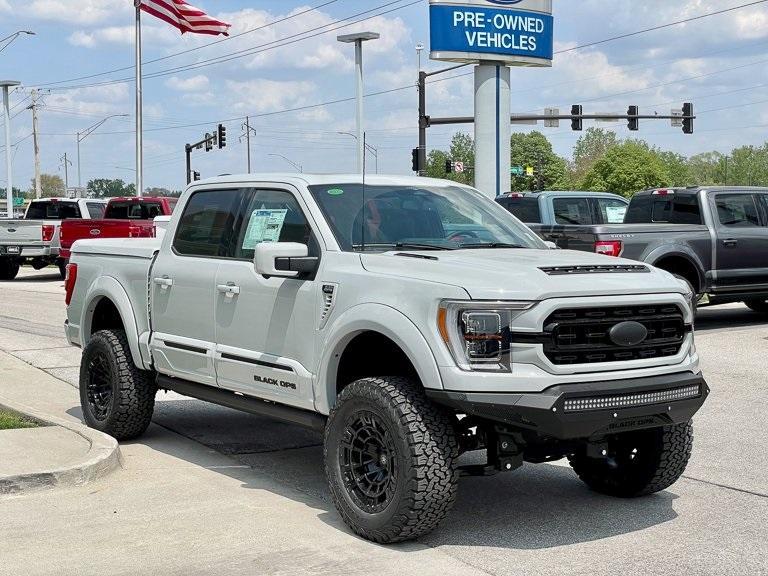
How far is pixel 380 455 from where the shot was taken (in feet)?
18.9

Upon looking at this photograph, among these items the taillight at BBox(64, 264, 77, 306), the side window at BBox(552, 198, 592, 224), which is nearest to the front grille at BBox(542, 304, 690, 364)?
the taillight at BBox(64, 264, 77, 306)

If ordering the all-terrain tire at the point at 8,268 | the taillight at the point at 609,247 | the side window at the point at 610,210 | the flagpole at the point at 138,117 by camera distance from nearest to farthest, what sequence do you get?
the taillight at the point at 609,247
the side window at the point at 610,210
the all-terrain tire at the point at 8,268
the flagpole at the point at 138,117

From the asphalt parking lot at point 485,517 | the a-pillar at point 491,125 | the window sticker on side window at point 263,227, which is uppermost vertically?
the a-pillar at point 491,125

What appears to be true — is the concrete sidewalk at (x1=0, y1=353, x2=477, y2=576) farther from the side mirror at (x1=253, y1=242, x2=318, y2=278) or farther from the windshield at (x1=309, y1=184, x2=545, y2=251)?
the windshield at (x1=309, y1=184, x2=545, y2=251)

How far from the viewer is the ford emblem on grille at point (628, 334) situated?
5512 mm

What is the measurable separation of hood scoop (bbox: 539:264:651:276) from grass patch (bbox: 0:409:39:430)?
14.6 ft

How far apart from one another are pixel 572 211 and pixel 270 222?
12.9m

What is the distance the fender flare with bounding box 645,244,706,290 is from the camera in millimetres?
14906

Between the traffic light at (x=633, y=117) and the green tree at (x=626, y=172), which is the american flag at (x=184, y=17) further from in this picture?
the green tree at (x=626, y=172)

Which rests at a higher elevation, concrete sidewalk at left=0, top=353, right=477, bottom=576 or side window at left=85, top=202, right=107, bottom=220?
side window at left=85, top=202, right=107, bottom=220

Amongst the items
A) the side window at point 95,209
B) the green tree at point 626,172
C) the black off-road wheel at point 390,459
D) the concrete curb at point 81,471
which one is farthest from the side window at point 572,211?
the green tree at point 626,172

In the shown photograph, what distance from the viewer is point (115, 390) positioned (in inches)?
315

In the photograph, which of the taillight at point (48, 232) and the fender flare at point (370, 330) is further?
the taillight at point (48, 232)

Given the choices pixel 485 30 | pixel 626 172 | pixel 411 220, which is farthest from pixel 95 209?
pixel 626 172
